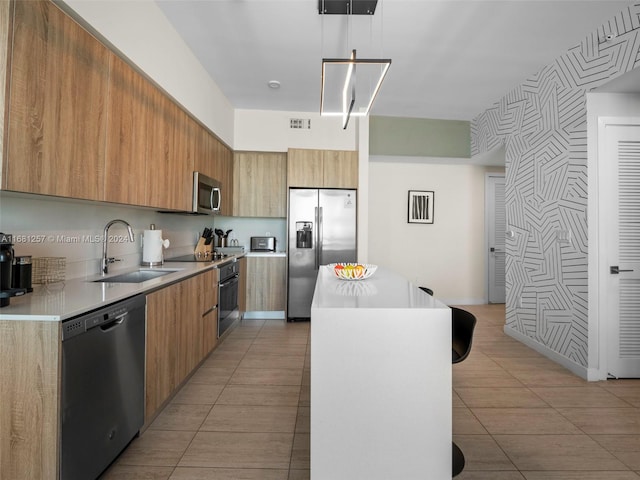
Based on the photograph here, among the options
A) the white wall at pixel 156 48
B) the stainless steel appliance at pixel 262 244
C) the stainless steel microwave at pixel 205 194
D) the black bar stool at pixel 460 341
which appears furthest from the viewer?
the stainless steel appliance at pixel 262 244

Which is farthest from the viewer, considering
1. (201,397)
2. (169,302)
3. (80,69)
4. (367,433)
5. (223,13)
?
Answer: (223,13)

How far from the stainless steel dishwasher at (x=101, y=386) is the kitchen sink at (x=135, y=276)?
66 centimetres

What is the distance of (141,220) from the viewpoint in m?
3.04

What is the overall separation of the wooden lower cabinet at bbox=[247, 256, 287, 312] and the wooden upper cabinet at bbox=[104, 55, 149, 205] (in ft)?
7.54

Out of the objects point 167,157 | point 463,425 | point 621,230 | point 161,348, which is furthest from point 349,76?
point 621,230

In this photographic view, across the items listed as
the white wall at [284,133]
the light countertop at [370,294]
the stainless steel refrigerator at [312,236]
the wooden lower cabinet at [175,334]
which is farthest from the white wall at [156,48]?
the light countertop at [370,294]

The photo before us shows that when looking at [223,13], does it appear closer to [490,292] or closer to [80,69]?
[80,69]

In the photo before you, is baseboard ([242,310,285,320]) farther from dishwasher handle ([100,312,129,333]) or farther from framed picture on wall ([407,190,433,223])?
dishwasher handle ([100,312,129,333])

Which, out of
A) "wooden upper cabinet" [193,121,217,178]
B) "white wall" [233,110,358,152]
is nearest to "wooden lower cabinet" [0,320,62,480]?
"wooden upper cabinet" [193,121,217,178]

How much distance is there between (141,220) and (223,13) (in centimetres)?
193

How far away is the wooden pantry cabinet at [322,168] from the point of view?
4484 mm

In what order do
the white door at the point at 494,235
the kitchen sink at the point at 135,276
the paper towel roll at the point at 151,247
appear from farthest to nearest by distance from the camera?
1. the white door at the point at 494,235
2. the paper towel roll at the point at 151,247
3. the kitchen sink at the point at 135,276

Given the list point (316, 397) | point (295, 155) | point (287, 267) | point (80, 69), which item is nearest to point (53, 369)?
point (316, 397)

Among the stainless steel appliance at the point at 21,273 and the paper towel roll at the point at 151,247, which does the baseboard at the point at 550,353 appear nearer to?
the paper towel roll at the point at 151,247
